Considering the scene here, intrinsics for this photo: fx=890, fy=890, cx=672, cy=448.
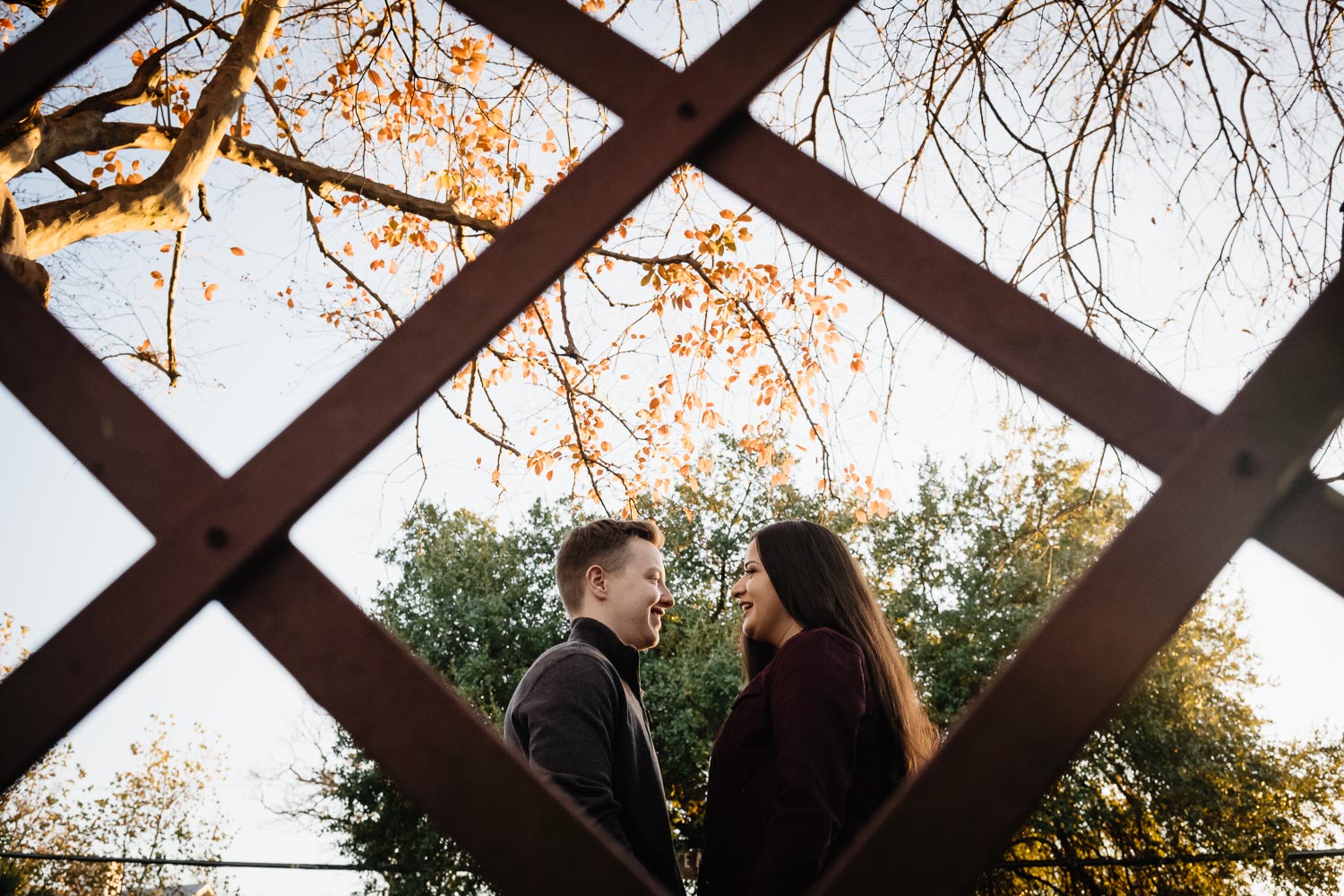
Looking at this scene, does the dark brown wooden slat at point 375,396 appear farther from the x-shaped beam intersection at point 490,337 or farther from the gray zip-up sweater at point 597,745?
the gray zip-up sweater at point 597,745

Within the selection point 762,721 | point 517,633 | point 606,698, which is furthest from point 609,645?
point 517,633

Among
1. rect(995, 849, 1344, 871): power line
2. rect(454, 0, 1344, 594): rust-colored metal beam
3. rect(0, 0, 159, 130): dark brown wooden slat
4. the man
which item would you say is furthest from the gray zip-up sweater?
rect(0, 0, 159, 130): dark brown wooden slat

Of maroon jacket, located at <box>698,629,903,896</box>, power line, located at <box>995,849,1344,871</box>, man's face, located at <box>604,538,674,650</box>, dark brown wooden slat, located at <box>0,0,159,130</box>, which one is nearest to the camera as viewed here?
dark brown wooden slat, located at <box>0,0,159,130</box>

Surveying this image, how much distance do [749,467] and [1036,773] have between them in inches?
745

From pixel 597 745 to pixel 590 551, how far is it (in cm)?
82

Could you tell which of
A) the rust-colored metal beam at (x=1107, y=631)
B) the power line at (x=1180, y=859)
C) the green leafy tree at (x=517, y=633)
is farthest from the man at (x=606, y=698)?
the green leafy tree at (x=517, y=633)

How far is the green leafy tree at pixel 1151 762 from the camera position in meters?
17.1

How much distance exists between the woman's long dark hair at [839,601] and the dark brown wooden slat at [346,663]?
1385 mm

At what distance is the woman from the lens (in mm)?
1635

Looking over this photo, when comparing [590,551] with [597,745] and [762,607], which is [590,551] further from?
[597,745]

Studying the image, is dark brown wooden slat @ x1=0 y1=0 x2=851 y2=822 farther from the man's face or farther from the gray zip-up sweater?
the man's face

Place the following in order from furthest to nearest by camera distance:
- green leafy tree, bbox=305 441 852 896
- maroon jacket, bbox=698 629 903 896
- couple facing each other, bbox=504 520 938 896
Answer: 1. green leafy tree, bbox=305 441 852 896
2. couple facing each other, bbox=504 520 938 896
3. maroon jacket, bbox=698 629 903 896

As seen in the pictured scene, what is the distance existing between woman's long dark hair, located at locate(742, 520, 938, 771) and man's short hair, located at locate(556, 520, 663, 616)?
0.52 metres

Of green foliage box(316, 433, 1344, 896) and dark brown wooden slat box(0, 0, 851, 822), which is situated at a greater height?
green foliage box(316, 433, 1344, 896)
